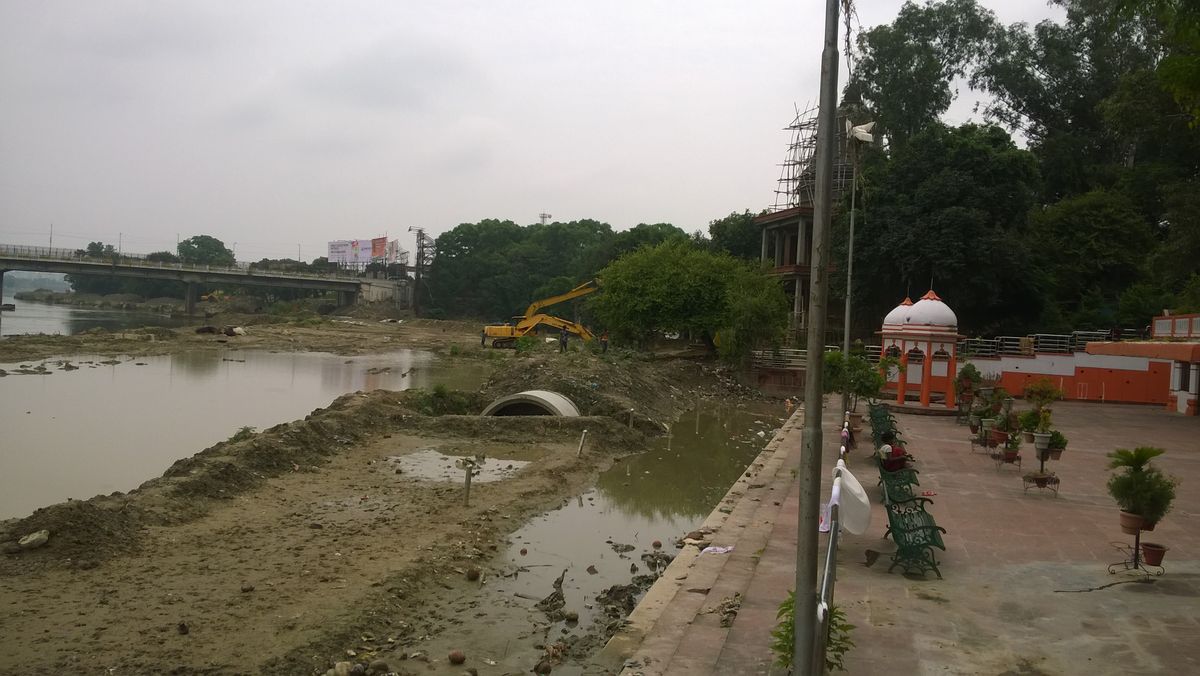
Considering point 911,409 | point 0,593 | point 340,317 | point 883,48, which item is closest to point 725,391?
point 911,409

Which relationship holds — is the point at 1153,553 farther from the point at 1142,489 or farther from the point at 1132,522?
the point at 1142,489

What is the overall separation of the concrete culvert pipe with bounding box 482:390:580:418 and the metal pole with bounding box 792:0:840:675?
1666cm

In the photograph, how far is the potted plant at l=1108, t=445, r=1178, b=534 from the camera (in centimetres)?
824

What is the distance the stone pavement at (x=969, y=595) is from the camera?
6.36 metres

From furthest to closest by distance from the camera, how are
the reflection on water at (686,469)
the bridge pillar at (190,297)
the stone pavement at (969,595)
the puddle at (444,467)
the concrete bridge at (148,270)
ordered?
the bridge pillar at (190,297) → the concrete bridge at (148,270) → the puddle at (444,467) → the reflection on water at (686,469) → the stone pavement at (969,595)

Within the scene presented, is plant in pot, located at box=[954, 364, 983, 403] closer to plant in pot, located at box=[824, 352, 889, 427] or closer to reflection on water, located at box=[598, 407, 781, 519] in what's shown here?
plant in pot, located at box=[824, 352, 889, 427]

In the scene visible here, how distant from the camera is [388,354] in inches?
2124

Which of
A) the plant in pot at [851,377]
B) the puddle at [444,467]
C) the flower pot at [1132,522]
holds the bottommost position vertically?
the puddle at [444,467]

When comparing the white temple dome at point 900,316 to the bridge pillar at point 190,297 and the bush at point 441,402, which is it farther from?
the bridge pillar at point 190,297

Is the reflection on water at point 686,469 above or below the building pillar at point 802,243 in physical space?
below

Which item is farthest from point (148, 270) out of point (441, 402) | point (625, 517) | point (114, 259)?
point (625, 517)

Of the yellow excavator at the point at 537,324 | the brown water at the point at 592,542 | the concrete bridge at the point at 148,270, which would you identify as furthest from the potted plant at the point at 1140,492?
the concrete bridge at the point at 148,270

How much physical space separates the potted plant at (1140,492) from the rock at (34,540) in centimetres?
1129

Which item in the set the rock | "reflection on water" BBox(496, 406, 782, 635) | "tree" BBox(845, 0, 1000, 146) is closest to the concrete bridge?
"tree" BBox(845, 0, 1000, 146)
